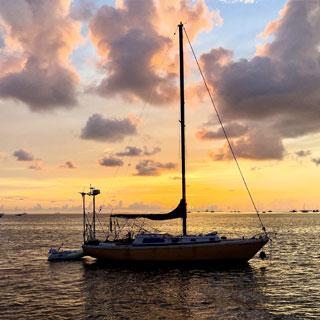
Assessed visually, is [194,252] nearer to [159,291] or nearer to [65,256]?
[159,291]

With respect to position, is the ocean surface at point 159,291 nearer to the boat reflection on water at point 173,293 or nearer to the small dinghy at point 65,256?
the boat reflection on water at point 173,293

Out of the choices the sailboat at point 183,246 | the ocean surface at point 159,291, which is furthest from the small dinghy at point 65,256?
the sailboat at point 183,246

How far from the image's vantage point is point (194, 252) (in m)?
47.8

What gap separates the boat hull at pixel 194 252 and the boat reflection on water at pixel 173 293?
1.29 metres

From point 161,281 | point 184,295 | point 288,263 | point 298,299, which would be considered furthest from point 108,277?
point 288,263

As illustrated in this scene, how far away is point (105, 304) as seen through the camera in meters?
33.8

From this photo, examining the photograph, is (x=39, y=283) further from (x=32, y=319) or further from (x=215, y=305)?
(x=215, y=305)

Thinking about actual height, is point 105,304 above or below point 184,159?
below

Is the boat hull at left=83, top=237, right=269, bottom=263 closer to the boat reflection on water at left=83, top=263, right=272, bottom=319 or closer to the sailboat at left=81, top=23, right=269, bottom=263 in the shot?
the sailboat at left=81, top=23, right=269, bottom=263

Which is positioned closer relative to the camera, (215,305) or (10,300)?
(215,305)

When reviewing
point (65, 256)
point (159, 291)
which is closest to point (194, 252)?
point (159, 291)

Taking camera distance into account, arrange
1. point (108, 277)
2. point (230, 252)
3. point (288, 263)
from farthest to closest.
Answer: point (288, 263)
point (230, 252)
point (108, 277)

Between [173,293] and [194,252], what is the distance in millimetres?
10812

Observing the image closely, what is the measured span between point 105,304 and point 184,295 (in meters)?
6.96
